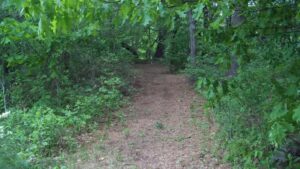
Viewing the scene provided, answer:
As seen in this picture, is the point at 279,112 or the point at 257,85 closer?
the point at 279,112

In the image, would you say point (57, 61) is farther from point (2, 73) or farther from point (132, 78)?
point (132, 78)

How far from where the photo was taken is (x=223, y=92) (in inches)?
132

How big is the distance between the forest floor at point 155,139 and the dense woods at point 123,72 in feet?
1.13

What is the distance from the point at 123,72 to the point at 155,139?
187 inches

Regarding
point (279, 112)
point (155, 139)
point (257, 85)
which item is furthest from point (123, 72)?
point (279, 112)

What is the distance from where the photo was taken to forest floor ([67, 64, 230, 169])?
246 inches

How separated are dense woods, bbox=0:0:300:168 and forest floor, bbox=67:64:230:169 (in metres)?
0.34

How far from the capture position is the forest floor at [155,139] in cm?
625

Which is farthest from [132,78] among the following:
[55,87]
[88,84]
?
[55,87]

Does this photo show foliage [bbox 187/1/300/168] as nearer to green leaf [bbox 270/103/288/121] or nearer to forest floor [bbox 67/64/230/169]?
green leaf [bbox 270/103/288/121]

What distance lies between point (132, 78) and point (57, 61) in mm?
3445

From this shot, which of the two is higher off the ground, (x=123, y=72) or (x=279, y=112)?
(x=279, y=112)

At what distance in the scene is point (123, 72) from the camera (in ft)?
39.2

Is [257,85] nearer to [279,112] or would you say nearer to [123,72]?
[279,112]
